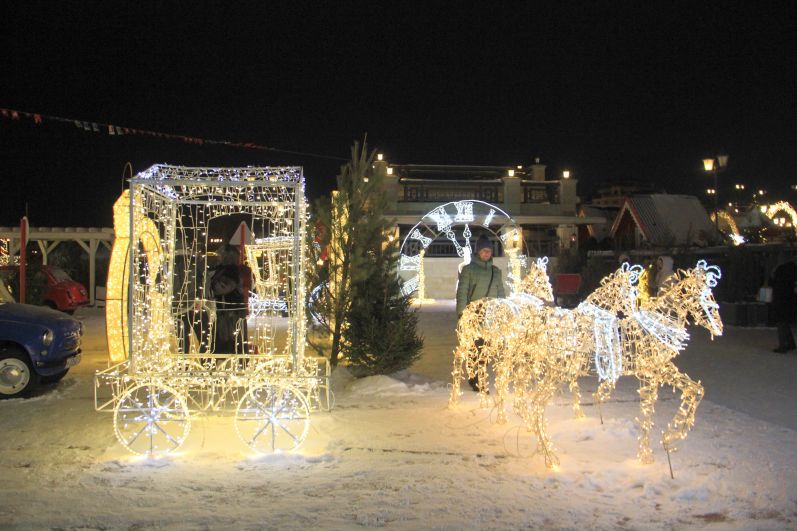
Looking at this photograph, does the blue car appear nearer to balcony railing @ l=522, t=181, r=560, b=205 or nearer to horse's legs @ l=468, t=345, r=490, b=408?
horse's legs @ l=468, t=345, r=490, b=408

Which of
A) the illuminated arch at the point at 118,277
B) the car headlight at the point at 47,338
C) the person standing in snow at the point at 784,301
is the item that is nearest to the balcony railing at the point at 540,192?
the person standing in snow at the point at 784,301

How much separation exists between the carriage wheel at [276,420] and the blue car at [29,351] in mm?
3509

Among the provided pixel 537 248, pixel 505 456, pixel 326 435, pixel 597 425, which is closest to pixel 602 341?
pixel 597 425

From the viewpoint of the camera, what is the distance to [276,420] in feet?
20.8

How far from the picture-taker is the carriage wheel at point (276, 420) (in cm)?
621

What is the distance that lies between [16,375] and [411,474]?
5.92 metres

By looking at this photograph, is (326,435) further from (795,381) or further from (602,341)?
(795,381)

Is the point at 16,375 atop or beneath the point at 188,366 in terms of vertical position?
beneath

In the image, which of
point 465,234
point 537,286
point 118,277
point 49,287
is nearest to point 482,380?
point 537,286

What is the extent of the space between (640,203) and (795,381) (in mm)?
26597

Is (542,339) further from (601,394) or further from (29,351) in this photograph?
(29,351)

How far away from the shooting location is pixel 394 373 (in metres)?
9.66

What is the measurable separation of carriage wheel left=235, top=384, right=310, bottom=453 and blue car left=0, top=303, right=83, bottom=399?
138 inches

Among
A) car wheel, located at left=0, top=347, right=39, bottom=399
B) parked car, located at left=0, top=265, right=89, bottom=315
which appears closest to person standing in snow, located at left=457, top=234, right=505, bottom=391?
car wheel, located at left=0, top=347, right=39, bottom=399
